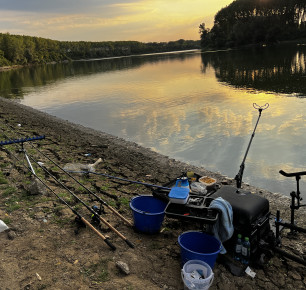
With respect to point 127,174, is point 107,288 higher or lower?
higher

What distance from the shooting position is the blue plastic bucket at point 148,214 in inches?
190

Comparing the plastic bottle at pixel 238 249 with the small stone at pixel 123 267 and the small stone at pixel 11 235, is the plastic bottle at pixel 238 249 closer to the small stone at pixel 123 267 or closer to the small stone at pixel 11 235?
the small stone at pixel 123 267

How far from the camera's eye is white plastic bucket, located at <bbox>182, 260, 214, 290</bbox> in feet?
11.3

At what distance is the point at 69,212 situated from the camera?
5445 millimetres

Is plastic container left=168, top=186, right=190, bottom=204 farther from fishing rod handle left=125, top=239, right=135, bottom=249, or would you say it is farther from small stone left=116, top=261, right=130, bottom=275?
small stone left=116, top=261, right=130, bottom=275

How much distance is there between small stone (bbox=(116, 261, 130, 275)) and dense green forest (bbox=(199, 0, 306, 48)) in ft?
343

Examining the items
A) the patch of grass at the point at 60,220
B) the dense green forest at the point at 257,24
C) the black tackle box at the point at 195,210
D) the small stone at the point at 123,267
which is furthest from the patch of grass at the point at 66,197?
the dense green forest at the point at 257,24

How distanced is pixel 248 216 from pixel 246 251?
614 millimetres

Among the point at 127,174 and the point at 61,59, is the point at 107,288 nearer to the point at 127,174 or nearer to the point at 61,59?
the point at 127,174

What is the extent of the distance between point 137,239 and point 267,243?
7.04ft

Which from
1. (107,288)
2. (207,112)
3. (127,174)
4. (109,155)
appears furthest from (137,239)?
(207,112)

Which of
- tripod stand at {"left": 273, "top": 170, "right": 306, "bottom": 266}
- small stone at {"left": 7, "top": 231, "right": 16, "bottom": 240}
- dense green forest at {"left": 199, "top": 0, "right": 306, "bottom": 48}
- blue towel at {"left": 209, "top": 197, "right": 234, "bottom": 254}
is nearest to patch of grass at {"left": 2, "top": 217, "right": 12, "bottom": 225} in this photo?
small stone at {"left": 7, "top": 231, "right": 16, "bottom": 240}

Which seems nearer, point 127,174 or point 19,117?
point 127,174

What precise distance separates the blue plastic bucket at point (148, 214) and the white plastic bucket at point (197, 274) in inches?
46.4
